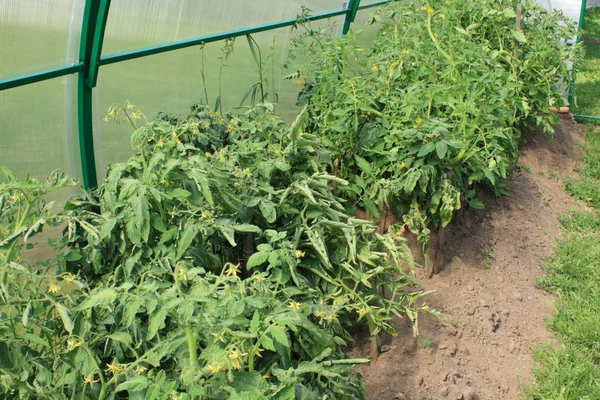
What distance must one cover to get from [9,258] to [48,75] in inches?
41.9

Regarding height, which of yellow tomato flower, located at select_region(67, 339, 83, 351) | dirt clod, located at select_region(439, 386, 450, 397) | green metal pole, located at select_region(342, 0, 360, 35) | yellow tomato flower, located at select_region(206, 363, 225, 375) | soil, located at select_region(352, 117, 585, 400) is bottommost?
dirt clod, located at select_region(439, 386, 450, 397)

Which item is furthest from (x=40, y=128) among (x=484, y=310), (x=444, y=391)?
(x=484, y=310)

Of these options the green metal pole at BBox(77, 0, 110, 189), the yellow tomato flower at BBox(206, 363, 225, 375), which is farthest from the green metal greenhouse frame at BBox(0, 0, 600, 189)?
the yellow tomato flower at BBox(206, 363, 225, 375)

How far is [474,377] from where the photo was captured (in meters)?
2.91

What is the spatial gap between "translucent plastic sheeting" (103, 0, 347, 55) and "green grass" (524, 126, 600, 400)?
2310mm

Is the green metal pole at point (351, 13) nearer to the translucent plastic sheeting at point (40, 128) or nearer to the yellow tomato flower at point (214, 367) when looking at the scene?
the translucent plastic sheeting at point (40, 128)

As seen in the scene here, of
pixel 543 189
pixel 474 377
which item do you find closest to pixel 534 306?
pixel 474 377

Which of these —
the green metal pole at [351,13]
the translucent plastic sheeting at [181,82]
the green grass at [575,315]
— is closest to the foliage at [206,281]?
the translucent plastic sheeting at [181,82]

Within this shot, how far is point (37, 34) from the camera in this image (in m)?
2.54

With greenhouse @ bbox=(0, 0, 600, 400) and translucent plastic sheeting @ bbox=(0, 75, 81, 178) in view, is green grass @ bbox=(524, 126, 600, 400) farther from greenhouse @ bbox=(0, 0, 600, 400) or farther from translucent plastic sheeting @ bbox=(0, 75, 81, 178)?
translucent plastic sheeting @ bbox=(0, 75, 81, 178)

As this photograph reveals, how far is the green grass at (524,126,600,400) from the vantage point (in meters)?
2.94

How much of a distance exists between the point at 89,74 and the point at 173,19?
0.60m

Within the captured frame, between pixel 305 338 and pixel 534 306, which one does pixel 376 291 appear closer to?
pixel 305 338

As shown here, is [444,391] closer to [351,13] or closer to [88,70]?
[88,70]
